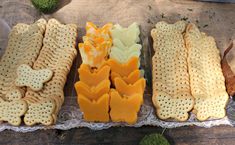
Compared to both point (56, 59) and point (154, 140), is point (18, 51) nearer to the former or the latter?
point (56, 59)

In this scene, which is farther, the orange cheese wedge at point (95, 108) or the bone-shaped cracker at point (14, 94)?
the bone-shaped cracker at point (14, 94)

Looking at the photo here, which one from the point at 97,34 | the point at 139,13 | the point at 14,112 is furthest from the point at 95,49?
the point at 139,13

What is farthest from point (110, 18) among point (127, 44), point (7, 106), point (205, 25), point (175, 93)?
point (7, 106)

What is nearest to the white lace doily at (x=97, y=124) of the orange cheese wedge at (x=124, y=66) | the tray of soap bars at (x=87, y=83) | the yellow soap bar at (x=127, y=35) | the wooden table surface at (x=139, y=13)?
the tray of soap bars at (x=87, y=83)

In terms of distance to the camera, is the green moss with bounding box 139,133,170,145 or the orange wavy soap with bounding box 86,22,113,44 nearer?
the green moss with bounding box 139,133,170,145

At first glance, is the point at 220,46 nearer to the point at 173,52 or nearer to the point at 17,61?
the point at 173,52

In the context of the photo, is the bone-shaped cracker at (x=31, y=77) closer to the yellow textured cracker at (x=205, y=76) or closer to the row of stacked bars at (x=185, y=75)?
the row of stacked bars at (x=185, y=75)

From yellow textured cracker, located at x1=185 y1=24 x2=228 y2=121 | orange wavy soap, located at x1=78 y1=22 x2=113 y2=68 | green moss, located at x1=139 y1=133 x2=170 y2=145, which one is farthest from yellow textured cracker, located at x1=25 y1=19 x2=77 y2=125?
yellow textured cracker, located at x1=185 y1=24 x2=228 y2=121

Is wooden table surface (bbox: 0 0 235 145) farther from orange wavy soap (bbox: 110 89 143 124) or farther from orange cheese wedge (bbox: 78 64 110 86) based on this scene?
orange wavy soap (bbox: 110 89 143 124)
